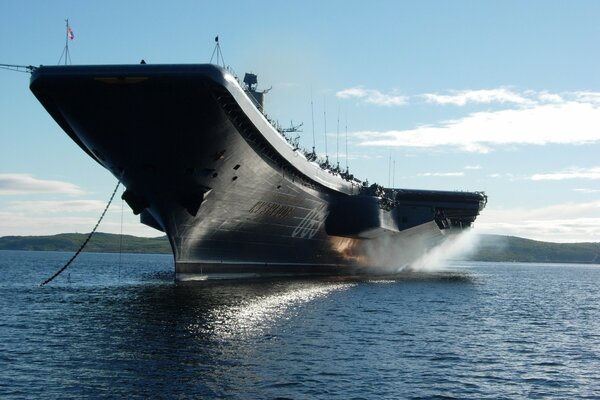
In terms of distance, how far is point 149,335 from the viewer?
23797 mm

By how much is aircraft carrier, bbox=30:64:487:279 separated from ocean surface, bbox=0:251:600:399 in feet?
17.2

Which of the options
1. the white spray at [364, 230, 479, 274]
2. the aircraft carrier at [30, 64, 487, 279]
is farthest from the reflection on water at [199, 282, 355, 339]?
the white spray at [364, 230, 479, 274]

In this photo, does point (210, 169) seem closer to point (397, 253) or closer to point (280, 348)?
point (280, 348)

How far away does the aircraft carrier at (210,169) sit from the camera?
30.4m

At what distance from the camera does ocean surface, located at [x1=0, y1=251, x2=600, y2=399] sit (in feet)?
56.7

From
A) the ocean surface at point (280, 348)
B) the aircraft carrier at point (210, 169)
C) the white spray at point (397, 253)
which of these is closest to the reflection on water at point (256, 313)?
the ocean surface at point (280, 348)

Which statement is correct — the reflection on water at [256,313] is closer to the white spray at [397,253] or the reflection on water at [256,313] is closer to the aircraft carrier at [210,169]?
the aircraft carrier at [210,169]

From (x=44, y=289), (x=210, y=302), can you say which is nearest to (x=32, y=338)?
(x=210, y=302)

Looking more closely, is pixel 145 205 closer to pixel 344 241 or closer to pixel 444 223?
pixel 344 241

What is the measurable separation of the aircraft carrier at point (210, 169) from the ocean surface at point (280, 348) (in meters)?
5.26

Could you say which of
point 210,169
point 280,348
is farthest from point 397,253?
point 280,348

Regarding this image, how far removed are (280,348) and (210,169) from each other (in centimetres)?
1629

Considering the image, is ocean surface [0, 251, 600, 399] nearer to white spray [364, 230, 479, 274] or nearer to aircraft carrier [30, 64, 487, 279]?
aircraft carrier [30, 64, 487, 279]

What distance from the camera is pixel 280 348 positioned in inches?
886
